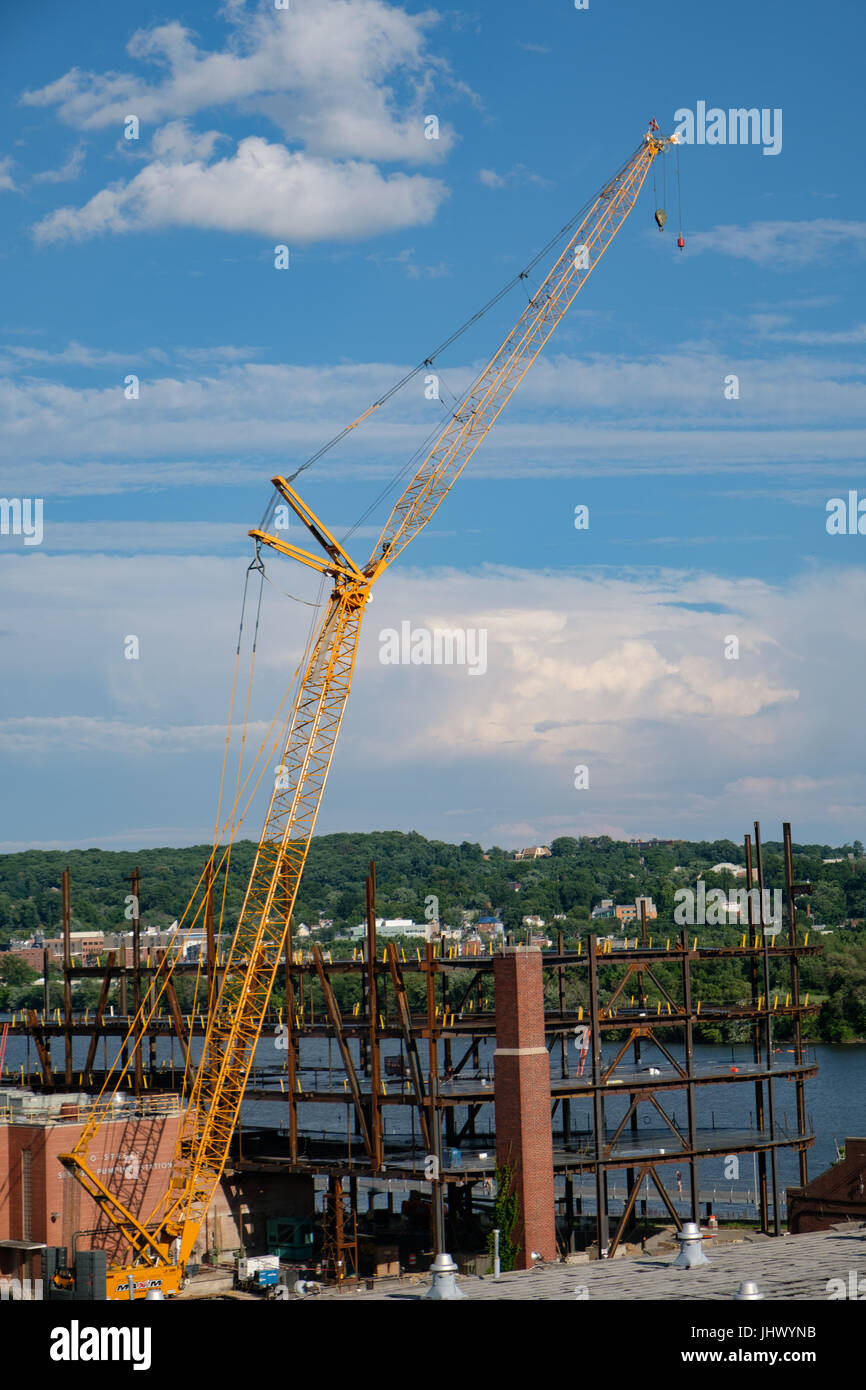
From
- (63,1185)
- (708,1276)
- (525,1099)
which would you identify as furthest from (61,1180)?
(708,1276)

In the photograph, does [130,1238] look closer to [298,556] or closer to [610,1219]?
[610,1219]

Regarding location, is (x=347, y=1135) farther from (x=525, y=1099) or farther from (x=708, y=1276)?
(x=708, y=1276)

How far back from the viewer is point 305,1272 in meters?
58.2

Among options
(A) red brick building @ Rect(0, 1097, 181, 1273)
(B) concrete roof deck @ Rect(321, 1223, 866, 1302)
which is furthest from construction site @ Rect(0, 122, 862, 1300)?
(B) concrete roof deck @ Rect(321, 1223, 866, 1302)

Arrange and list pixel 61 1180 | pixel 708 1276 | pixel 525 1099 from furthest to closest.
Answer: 1. pixel 61 1180
2. pixel 525 1099
3. pixel 708 1276

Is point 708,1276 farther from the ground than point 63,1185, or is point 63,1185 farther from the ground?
point 708,1276


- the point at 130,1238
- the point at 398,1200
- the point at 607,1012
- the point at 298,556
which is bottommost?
the point at 398,1200

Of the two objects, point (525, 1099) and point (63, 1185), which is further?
point (63, 1185)

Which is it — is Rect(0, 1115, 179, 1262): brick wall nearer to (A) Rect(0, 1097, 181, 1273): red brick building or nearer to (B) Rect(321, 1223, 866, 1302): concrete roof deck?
(A) Rect(0, 1097, 181, 1273): red brick building

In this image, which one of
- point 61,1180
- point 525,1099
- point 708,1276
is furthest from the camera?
point 61,1180

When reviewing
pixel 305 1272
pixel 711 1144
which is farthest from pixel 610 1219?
pixel 305 1272
